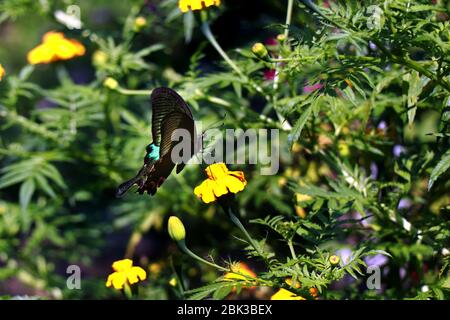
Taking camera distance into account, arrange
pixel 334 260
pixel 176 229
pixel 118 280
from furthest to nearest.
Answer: pixel 118 280
pixel 176 229
pixel 334 260

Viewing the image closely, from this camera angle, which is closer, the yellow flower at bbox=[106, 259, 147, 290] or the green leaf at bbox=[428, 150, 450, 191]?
the green leaf at bbox=[428, 150, 450, 191]

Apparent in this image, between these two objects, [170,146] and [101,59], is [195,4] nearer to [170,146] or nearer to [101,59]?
[170,146]

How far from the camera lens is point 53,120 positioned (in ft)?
6.61

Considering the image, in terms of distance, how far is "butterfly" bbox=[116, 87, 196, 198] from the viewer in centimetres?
122

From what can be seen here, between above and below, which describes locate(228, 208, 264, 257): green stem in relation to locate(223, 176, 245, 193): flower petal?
below

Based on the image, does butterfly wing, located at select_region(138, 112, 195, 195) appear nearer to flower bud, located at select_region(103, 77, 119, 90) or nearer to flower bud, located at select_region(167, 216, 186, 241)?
flower bud, located at select_region(167, 216, 186, 241)

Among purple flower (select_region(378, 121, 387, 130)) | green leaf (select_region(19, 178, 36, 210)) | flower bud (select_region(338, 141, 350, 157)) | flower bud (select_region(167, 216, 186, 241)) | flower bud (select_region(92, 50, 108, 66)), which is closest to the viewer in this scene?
flower bud (select_region(167, 216, 186, 241))

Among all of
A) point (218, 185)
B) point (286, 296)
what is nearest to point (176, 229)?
point (218, 185)

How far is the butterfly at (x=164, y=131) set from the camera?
122 centimetres

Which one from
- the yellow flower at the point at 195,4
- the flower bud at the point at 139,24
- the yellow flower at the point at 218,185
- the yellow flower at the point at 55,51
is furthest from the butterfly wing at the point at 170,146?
the yellow flower at the point at 55,51

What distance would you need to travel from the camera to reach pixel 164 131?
4.06 ft

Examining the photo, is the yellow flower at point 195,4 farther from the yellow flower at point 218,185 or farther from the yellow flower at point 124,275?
the yellow flower at point 124,275

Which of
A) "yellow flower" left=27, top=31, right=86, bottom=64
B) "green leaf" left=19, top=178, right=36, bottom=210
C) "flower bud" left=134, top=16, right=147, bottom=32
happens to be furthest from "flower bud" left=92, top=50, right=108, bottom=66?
"green leaf" left=19, top=178, right=36, bottom=210
